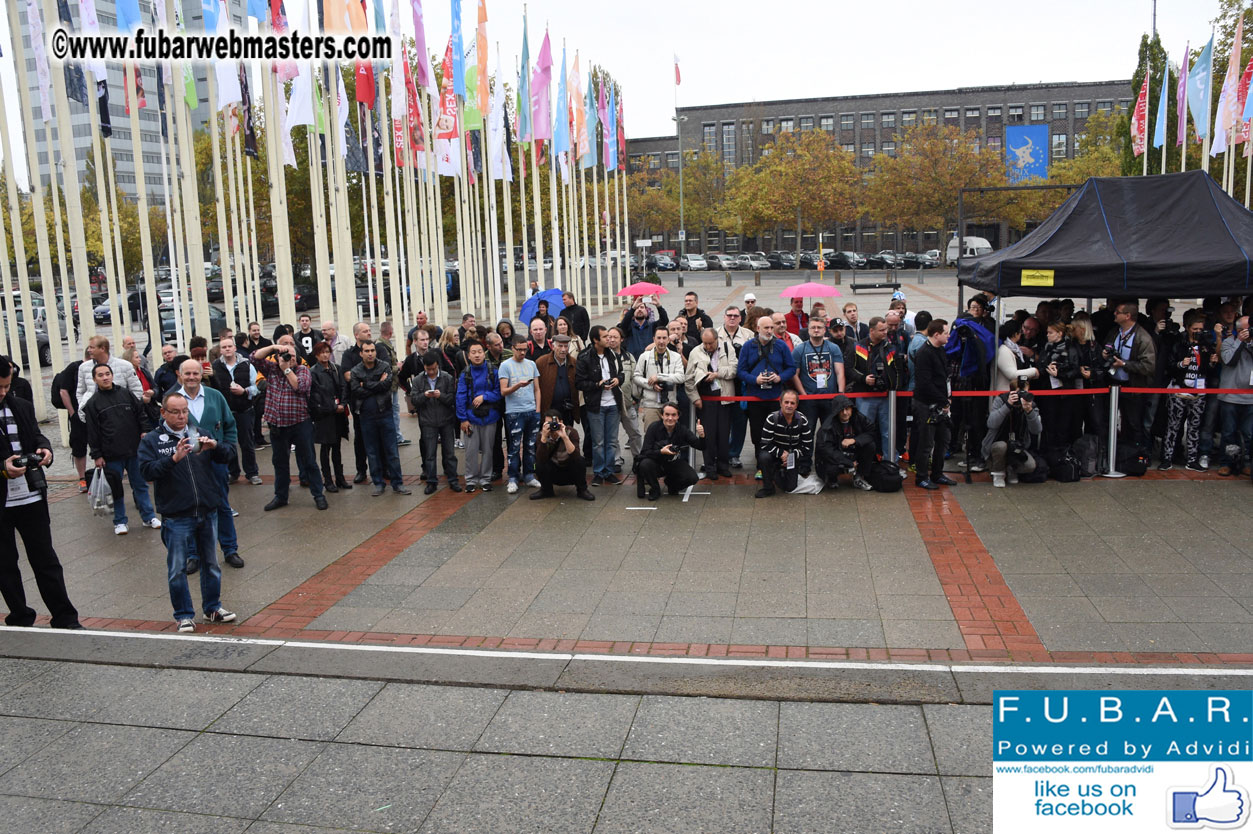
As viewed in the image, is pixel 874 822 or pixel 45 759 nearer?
pixel 874 822

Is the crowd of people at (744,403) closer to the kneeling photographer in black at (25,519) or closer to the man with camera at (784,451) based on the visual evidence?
the man with camera at (784,451)

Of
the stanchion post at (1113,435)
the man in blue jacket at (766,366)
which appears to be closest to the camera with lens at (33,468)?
the man in blue jacket at (766,366)

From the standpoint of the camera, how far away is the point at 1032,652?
652 centimetres

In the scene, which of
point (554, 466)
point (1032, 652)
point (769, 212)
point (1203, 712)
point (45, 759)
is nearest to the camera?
point (1203, 712)

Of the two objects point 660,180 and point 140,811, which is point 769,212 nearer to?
point 660,180

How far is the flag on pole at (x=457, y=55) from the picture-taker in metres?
20.7

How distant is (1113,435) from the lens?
1094 cm

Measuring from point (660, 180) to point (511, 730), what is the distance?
73.2 metres

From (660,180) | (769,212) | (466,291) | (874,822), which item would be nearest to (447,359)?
(874,822)

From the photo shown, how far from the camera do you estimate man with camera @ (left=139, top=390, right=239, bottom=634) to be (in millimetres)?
7301

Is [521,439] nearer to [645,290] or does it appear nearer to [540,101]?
[645,290]

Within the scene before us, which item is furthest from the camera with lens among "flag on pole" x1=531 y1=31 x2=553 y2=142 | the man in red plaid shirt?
"flag on pole" x1=531 y1=31 x2=553 y2=142

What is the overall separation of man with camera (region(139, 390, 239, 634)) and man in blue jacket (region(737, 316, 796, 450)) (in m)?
5.83

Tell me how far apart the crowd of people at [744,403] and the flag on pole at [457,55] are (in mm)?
10957
